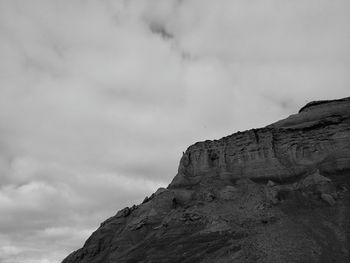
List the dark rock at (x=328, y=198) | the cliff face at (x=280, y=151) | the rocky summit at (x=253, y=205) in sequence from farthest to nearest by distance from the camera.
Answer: the cliff face at (x=280, y=151) → the dark rock at (x=328, y=198) → the rocky summit at (x=253, y=205)

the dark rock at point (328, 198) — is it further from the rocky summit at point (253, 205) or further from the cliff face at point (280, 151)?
the cliff face at point (280, 151)

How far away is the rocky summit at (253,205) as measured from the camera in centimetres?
5556

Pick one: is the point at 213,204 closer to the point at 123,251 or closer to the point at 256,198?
the point at 256,198

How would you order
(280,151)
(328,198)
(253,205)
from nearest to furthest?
(328,198), (253,205), (280,151)

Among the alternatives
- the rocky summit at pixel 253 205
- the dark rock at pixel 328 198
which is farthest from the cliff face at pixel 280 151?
the dark rock at pixel 328 198

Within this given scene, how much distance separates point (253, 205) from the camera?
2598 inches

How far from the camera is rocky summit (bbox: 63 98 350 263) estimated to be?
182 ft

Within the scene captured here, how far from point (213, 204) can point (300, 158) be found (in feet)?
60.3

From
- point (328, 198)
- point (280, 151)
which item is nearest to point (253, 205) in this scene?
point (328, 198)

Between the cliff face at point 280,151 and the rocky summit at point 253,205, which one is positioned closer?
the rocky summit at point 253,205

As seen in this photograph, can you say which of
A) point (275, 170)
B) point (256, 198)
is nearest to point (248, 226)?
point (256, 198)

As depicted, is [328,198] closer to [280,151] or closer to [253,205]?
[253,205]

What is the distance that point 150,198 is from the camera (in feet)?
266

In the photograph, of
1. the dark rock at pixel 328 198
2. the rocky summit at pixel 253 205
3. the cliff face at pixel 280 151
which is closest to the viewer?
the rocky summit at pixel 253 205
